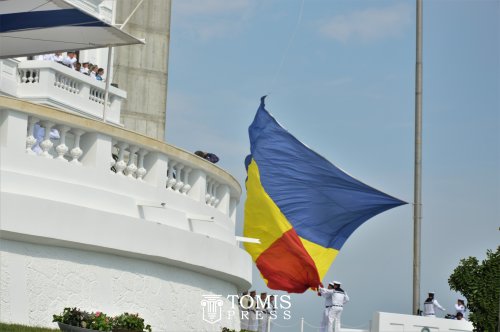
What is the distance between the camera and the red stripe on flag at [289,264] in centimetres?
2338

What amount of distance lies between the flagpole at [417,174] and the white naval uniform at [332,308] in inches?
53.4

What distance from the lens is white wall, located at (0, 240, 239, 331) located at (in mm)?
15406

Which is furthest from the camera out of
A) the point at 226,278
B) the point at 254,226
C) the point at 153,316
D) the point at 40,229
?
the point at 254,226

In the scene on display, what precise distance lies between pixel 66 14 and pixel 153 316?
4533 millimetres

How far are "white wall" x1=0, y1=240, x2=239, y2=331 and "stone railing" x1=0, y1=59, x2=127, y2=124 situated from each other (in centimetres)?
797

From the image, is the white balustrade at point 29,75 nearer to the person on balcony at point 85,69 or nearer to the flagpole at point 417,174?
the person on balcony at point 85,69

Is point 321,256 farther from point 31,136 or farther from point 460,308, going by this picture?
point 31,136

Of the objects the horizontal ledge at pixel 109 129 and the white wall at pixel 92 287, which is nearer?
the white wall at pixel 92 287

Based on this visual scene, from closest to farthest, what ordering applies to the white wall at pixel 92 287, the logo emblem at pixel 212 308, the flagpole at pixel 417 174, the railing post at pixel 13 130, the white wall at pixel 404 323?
the white wall at pixel 92 287
the railing post at pixel 13 130
the logo emblem at pixel 212 308
the white wall at pixel 404 323
the flagpole at pixel 417 174

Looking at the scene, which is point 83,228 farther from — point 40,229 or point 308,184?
point 308,184

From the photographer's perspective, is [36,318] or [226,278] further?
[226,278]

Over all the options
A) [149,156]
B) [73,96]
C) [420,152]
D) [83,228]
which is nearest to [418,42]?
[420,152]

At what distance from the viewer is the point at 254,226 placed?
2384 centimetres

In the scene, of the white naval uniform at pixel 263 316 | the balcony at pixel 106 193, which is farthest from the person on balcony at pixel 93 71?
the balcony at pixel 106 193
